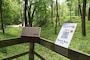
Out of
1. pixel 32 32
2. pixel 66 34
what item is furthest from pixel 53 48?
pixel 32 32

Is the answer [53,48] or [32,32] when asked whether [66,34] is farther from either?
[32,32]

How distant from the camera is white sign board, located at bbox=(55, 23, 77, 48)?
256 centimetres

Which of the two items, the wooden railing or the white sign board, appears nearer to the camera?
the wooden railing

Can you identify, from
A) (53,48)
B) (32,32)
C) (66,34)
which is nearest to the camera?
(66,34)

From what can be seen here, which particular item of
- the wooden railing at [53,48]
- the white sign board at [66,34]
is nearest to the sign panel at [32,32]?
the wooden railing at [53,48]

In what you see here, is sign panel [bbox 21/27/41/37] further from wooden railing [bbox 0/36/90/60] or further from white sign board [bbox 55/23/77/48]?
white sign board [bbox 55/23/77/48]

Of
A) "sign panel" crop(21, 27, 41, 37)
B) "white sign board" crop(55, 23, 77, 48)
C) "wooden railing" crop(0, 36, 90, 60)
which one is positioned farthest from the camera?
"sign panel" crop(21, 27, 41, 37)

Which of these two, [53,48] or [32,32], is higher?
[32,32]

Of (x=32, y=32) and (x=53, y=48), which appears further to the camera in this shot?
(x=32, y=32)

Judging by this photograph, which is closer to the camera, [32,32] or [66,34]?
[66,34]

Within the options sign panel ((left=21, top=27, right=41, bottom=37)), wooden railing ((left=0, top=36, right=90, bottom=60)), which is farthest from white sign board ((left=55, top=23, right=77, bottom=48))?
sign panel ((left=21, top=27, right=41, bottom=37))

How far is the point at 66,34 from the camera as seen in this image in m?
2.71

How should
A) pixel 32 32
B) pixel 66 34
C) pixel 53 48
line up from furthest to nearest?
pixel 32 32, pixel 53 48, pixel 66 34

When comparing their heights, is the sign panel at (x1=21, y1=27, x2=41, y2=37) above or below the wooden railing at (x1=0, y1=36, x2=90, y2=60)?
above
